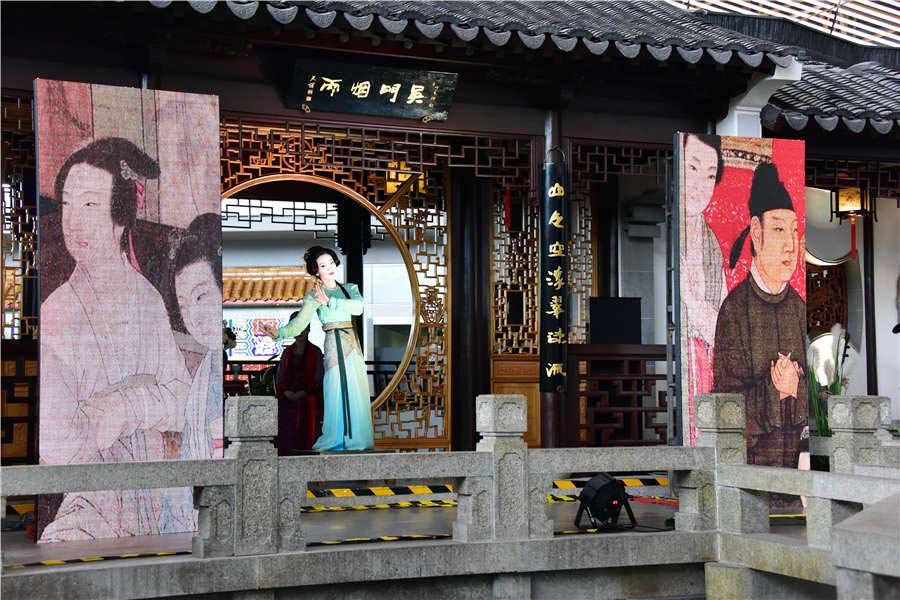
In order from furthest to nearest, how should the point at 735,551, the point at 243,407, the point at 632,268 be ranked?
the point at 632,268
the point at 735,551
the point at 243,407

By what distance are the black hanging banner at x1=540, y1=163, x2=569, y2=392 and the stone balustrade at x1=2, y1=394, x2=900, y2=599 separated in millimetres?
1872

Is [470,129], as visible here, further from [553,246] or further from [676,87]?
[676,87]

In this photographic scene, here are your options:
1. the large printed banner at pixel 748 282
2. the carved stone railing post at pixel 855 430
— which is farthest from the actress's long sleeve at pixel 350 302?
the carved stone railing post at pixel 855 430

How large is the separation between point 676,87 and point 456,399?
11.9 ft

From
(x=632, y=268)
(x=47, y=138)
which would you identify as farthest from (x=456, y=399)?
(x=47, y=138)

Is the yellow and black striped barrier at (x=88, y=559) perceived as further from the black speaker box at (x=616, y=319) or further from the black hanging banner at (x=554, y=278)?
the black speaker box at (x=616, y=319)

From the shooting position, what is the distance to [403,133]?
31.7 feet

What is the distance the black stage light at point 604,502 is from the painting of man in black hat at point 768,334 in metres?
1.84

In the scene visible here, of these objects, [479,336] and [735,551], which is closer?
[735,551]

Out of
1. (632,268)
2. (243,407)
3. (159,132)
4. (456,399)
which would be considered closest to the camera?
(243,407)

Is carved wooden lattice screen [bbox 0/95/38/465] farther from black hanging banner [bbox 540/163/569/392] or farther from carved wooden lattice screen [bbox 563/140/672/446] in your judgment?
carved wooden lattice screen [bbox 563/140/672/446]

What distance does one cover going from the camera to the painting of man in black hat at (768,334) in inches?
370

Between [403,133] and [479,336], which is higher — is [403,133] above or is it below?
above

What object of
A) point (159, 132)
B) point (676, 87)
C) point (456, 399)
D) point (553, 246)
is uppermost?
point (676, 87)
